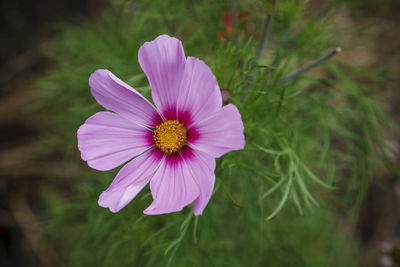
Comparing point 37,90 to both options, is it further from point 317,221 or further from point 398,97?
point 398,97

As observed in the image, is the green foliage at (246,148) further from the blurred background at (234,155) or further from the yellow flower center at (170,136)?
the yellow flower center at (170,136)

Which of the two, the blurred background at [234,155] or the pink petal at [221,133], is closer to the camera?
the pink petal at [221,133]

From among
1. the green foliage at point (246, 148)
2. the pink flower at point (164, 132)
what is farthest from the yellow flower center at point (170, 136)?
the green foliage at point (246, 148)

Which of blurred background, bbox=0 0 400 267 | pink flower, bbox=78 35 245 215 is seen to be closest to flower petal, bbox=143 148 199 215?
pink flower, bbox=78 35 245 215

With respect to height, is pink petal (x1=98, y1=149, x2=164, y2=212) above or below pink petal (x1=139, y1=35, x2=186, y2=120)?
below

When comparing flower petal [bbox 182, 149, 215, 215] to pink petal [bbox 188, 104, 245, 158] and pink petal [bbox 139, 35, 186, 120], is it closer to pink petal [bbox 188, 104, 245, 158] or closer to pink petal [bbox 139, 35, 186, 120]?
pink petal [bbox 188, 104, 245, 158]

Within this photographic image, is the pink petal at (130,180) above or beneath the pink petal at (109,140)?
beneath
